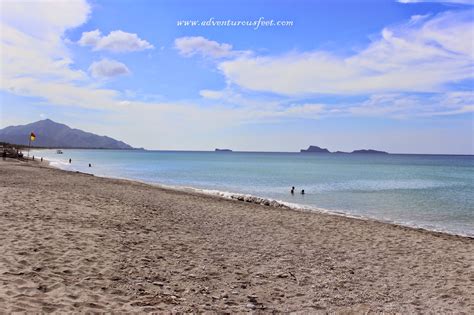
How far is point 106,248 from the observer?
9.52 meters

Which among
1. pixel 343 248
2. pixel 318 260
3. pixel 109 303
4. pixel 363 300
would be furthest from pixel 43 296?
pixel 343 248

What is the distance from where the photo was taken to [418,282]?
884 centimetres

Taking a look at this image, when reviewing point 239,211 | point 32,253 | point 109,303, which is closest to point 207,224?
point 239,211

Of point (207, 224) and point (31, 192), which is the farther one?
point (31, 192)

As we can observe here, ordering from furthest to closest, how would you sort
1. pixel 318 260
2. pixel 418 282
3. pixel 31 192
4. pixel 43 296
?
pixel 31 192, pixel 318 260, pixel 418 282, pixel 43 296

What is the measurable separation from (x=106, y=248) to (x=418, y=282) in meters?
7.61

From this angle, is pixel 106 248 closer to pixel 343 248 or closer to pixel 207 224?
pixel 207 224

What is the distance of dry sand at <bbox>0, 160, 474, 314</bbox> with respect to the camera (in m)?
6.81

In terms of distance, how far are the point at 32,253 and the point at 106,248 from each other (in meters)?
1.73

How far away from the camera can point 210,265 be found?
30.2 feet

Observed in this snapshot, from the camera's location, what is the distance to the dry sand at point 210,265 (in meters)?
6.81

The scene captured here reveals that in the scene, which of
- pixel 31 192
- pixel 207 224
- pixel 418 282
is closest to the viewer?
Answer: pixel 418 282

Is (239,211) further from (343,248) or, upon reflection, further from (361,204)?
(361,204)

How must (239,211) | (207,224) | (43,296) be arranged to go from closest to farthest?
(43,296) < (207,224) < (239,211)
